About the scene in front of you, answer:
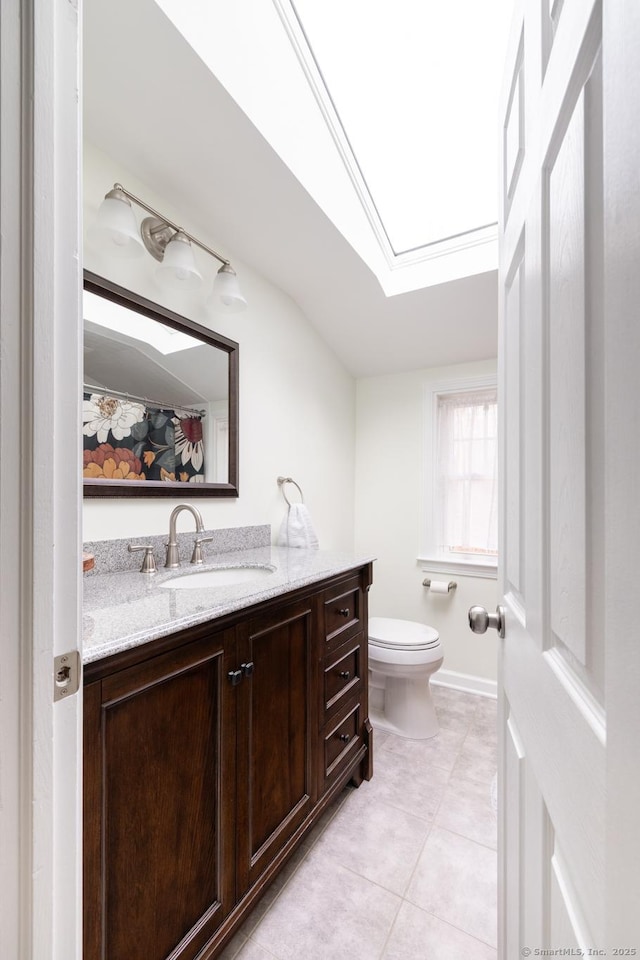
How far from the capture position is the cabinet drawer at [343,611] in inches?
56.4

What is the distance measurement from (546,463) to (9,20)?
30.6 inches

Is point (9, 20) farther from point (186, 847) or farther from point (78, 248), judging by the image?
point (186, 847)

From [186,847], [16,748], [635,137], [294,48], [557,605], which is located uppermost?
[294,48]

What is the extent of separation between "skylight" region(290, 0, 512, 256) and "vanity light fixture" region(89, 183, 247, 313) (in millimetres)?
725

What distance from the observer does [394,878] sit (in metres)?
1.27

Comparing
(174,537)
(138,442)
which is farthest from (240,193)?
(174,537)

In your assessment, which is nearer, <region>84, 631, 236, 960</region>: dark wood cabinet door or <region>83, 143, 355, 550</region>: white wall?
<region>84, 631, 236, 960</region>: dark wood cabinet door

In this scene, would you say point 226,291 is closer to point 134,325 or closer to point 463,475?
point 134,325

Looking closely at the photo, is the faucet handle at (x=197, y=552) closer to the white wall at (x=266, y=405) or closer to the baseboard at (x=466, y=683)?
the white wall at (x=266, y=405)

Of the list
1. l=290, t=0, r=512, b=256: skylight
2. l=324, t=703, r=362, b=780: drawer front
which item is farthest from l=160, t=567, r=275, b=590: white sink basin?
l=290, t=0, r=512, b=256: skylight

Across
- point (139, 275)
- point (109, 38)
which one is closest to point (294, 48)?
point (109, 38)

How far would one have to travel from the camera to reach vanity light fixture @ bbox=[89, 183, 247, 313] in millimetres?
1200

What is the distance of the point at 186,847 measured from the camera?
903 mm

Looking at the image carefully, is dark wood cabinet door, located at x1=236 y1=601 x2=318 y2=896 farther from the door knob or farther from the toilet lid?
the toilet lid
